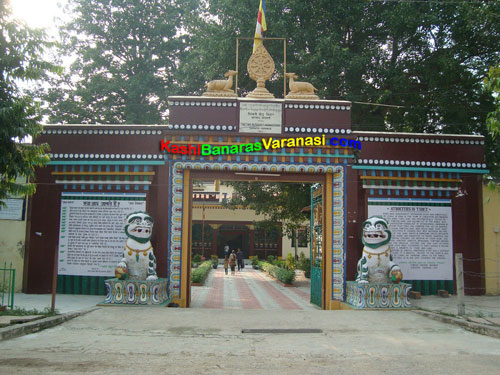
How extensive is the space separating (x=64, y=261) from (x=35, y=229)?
1085mm

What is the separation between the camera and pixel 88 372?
5152 millimetres

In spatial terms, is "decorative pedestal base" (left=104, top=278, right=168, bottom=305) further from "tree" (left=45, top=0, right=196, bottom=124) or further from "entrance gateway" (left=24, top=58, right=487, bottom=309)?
"tree" (left=45, top=0, right=196, bottom=124)

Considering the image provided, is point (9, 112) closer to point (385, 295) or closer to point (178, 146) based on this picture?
point (178, 146)

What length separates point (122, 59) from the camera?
28.9m

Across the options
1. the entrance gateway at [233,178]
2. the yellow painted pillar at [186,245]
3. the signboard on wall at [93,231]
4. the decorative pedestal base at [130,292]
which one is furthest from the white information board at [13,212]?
the yellow painted pillar at [186,245]

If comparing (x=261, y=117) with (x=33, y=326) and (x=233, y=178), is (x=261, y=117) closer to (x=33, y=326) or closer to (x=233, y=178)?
(x=233, y=178)

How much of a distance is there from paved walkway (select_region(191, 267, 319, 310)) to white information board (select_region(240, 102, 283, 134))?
4672mm

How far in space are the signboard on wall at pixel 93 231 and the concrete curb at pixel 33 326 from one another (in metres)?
2.68

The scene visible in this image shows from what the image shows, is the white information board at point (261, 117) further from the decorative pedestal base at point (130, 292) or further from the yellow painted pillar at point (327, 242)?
the decorative pedestal base at point (130, 292)

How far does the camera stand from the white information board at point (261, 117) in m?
11.7

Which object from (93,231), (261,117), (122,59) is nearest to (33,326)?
(93,231)

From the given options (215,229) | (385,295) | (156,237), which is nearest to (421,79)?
(385,295)

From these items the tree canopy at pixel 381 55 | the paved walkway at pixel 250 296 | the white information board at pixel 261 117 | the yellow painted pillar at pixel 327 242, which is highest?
the tree canopy at pixel 381 55

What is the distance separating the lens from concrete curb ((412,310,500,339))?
25.2ft
